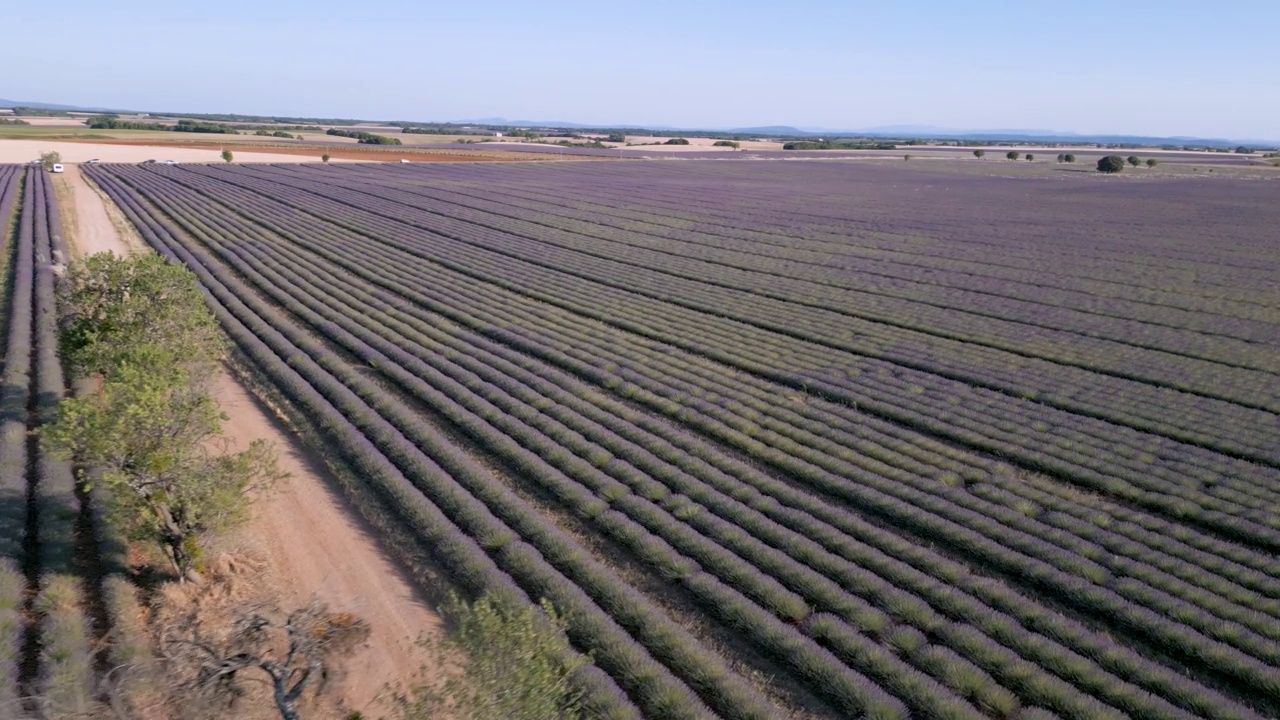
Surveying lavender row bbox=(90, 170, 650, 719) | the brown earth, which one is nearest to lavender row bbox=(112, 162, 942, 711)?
lavender row bbox=(90, 170, 650, 719)


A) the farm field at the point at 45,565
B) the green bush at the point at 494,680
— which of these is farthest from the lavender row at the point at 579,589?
the farm field at the point at 45,565

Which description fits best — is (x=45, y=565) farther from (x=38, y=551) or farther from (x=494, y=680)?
(x=494, y=680)

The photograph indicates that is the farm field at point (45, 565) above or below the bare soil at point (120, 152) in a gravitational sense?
below

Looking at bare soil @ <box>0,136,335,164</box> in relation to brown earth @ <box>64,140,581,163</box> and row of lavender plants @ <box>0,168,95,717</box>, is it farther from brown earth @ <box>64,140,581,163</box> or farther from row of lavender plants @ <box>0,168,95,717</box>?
row of lavender plants @ <box>0,168,95,717</box>

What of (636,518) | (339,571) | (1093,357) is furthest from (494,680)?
(1093,357)

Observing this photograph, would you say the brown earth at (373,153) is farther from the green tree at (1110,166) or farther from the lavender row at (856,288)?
the green tree at (1110,166)

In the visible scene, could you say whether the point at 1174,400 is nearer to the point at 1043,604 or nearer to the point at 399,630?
the point at 1043,604
